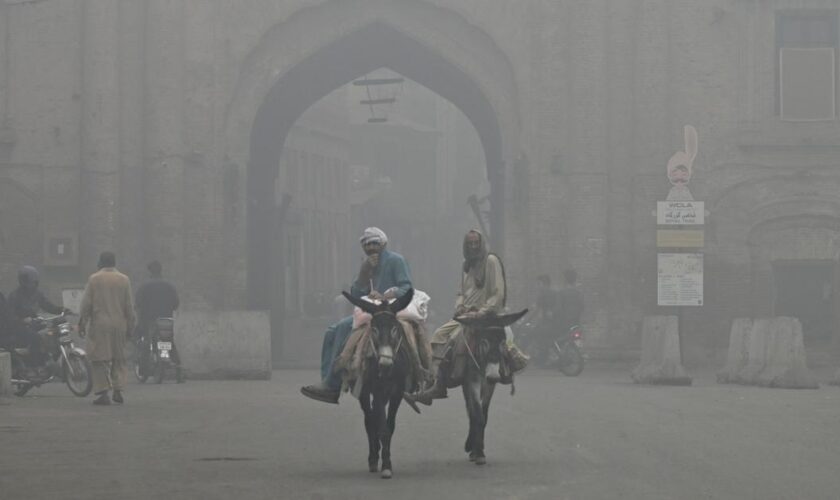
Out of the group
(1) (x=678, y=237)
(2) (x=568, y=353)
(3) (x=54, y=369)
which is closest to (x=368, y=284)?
(3) (x=54, y=369)

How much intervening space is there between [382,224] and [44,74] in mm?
37414

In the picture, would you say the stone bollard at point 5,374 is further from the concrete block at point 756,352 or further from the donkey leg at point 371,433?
the concrete block at point 756,352

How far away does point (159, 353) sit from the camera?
19.7 metres

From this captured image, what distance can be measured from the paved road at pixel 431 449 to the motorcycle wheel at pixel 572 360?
590 centimetres

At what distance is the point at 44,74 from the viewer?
2594 centimetres

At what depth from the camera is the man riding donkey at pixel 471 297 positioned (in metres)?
10.5

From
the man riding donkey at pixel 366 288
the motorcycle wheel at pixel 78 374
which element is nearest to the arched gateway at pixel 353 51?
the motorcycle wheel at pixel 78 374

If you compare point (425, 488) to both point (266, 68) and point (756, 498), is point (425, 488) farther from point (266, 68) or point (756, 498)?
point (266, 68)

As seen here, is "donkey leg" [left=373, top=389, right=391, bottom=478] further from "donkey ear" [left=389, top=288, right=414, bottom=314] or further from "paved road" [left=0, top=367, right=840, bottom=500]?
"donkey ear" [left=389, top=288, right=414, bottom=314]

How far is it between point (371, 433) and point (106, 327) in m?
6.86

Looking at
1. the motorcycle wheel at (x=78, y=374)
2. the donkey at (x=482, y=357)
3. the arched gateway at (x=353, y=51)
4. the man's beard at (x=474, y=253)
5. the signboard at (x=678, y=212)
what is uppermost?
the arched gateway at (x=353, y=51)

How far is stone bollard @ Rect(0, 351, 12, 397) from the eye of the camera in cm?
1597

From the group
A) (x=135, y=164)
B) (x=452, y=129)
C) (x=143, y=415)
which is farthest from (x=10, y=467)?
(x=452, y=129)

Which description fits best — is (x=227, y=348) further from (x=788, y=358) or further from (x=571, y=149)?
(x=571, y=149)
